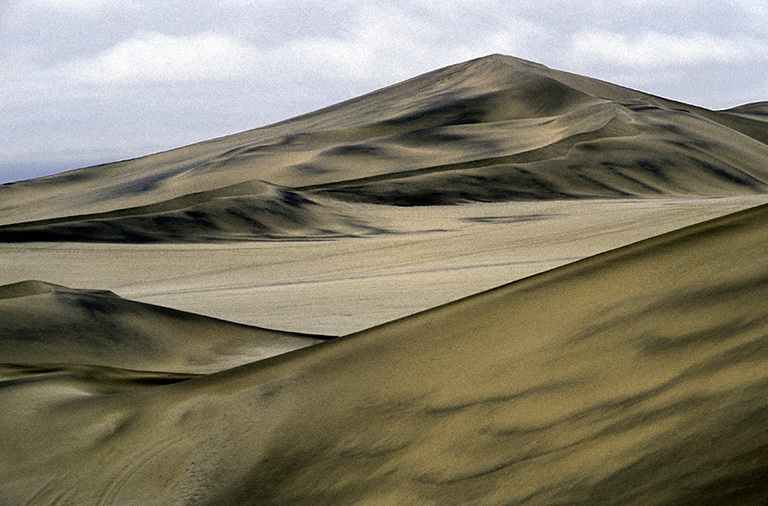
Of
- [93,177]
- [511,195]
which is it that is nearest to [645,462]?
[511,195]

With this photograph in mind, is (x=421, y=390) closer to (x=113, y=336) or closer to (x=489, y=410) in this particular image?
(x=489, y=410)

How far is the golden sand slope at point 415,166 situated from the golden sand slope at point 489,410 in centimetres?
1166

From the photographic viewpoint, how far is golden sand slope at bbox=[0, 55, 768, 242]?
626 inches

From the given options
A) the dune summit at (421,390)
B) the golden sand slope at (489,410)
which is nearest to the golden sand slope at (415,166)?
Answer: the dune summit at (421,390)

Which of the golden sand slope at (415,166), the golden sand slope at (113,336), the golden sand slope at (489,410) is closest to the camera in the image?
the golden sand slope at (489,410)

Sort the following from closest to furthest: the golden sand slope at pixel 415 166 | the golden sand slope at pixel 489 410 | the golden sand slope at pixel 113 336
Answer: the golden sand slope at pixel 489 410, the golden sand slope at pixel 113 336, the golden sand slope at pixel 415 166

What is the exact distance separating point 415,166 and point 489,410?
22394 mm

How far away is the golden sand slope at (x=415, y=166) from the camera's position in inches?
626

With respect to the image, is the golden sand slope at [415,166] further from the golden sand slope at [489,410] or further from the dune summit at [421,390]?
the golden sand slope at [489,410]

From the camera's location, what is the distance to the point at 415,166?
80.7ft

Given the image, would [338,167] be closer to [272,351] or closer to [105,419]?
[272,351]

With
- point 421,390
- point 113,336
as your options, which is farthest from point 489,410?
point 113,336

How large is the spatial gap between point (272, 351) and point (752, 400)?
4.53 metres

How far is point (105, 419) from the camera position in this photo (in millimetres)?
3193
